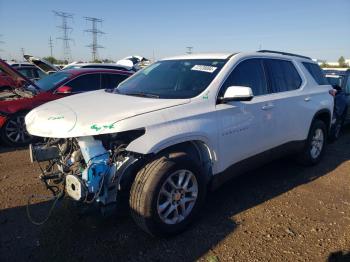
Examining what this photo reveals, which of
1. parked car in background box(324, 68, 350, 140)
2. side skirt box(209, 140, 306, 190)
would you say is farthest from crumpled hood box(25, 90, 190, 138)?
parked car in background box(324, 68, 350, 140)

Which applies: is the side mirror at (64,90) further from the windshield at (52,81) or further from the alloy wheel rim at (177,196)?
the alloy wheel rim at (177,196)

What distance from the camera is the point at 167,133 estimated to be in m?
3.20

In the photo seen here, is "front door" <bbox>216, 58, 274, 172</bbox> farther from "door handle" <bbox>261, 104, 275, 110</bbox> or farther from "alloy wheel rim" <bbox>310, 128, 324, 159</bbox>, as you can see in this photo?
"alloy wheel rim" <bbox>310, 128, 324, 159</bbox>

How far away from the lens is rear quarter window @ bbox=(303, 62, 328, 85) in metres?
5.68

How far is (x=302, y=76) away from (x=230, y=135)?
7.47ft

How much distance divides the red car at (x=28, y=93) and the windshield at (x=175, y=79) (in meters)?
3.05

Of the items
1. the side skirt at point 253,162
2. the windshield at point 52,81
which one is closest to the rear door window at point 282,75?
the side skirt at point 253,162

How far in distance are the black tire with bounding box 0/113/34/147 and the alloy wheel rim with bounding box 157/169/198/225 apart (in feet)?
15.2

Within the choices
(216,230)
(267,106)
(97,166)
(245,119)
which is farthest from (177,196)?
(267,106)

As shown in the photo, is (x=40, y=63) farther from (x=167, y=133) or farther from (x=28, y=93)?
(x=167, y=133)

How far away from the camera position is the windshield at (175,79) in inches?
149

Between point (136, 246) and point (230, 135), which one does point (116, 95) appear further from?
point (136, 246)

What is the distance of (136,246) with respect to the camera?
3.29 meters

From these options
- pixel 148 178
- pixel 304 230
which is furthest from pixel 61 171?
pixel 304 230
